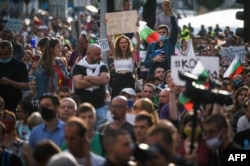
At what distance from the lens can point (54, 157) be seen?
10625 mm

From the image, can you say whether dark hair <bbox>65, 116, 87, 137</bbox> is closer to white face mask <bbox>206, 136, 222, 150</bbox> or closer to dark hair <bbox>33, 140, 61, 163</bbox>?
dark hair <bbox>33, 140, 61, 163</bbox>

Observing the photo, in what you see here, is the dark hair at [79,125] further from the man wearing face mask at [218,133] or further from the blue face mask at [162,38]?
the blue face mask at [162,38]

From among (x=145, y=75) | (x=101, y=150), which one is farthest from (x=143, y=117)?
(x=145, y=75)

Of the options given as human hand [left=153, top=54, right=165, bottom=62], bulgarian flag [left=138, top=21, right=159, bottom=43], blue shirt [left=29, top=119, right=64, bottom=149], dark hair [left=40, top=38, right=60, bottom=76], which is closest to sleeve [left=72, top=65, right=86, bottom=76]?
dark hair [left=40, top=38, right=60, bottom=76]

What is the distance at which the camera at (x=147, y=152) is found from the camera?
1088 cm

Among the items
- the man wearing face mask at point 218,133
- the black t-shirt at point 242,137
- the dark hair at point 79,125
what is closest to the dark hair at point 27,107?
the black t-shirt at point 242,137

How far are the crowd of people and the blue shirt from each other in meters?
0.01

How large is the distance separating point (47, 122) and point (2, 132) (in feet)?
4.32

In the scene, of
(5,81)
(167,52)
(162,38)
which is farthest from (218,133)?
(162,38)

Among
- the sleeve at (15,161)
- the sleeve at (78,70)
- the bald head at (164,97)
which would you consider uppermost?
the sleeve at (78,70)

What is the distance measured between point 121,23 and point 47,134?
825 centimetres

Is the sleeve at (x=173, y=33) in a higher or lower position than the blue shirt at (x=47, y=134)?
higher

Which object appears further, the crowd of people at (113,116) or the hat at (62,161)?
the crowd of people at (113,116)

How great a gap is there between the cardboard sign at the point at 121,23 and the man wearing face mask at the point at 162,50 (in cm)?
78
